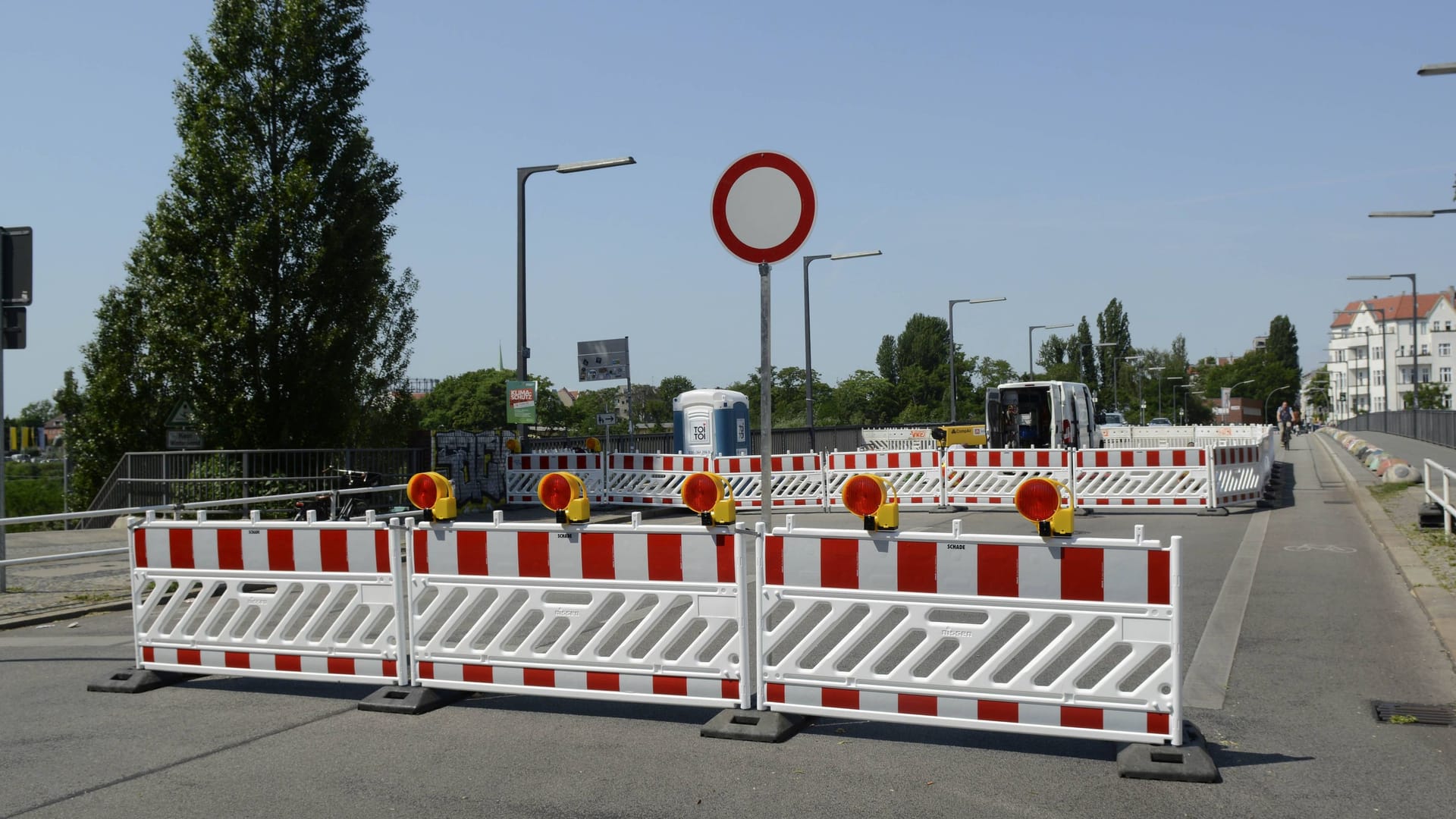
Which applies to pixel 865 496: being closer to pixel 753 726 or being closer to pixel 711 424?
pixel 753 726

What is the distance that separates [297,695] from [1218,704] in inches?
208

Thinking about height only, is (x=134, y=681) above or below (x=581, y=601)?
below

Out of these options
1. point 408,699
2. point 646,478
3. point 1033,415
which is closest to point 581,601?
point 408,699

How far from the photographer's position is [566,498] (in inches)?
249

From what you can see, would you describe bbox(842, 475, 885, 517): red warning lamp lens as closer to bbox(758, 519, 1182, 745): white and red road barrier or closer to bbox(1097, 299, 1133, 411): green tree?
bbox(758, 519, 1182, 745): white and red road barrier

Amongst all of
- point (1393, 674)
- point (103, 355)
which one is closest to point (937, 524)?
point (1393, 674)

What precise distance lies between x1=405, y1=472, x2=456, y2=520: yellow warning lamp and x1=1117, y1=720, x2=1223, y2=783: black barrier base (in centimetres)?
379

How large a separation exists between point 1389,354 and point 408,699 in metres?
161

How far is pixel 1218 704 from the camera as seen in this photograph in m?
6.40

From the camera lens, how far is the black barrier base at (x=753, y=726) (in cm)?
573

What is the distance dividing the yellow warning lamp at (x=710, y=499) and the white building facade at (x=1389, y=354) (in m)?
139

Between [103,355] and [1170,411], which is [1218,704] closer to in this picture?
[103,355]

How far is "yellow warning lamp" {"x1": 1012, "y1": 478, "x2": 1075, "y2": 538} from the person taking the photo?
5344mm

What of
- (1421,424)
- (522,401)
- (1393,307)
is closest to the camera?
(522,401)
